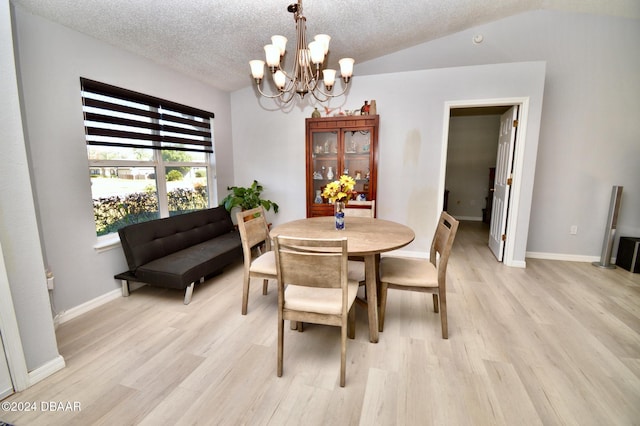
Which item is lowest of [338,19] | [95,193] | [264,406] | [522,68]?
[264,406]

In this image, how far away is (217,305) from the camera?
2.50m

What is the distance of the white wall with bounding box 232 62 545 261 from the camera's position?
3217mm

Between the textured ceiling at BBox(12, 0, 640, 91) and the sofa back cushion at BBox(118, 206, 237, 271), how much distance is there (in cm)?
167

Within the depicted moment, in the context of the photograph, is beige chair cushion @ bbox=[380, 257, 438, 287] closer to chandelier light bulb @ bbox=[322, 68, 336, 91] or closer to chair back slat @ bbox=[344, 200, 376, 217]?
chair back slat @ bbox=[344, 200, 376, 217]

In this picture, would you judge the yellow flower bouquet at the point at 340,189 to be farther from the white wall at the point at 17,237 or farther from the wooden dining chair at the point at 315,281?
the white wall at the point at 17,237

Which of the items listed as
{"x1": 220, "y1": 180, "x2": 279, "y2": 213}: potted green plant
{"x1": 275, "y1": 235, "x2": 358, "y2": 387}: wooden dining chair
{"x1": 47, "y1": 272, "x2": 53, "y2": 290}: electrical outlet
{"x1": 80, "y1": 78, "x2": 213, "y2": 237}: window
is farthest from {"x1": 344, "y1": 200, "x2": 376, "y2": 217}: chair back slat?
{"x1": 47, "y1": 272, "x2": 53, "y2": 290}: electrical outlet

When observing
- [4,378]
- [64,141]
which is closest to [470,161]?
[64,141]

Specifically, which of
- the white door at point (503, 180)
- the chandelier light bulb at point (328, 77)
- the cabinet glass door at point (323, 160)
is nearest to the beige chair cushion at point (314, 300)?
the chandelier light bulb at point (328, 77)

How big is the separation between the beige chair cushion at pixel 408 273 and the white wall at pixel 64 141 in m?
2.53

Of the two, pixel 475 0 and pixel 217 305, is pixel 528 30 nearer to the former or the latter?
pixel 475 0

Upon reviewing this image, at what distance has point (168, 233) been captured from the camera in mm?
2900

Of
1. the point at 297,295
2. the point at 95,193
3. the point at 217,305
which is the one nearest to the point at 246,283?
the point at 217,305

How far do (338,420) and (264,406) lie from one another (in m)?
0.40

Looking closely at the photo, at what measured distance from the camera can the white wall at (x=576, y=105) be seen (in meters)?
3.25
